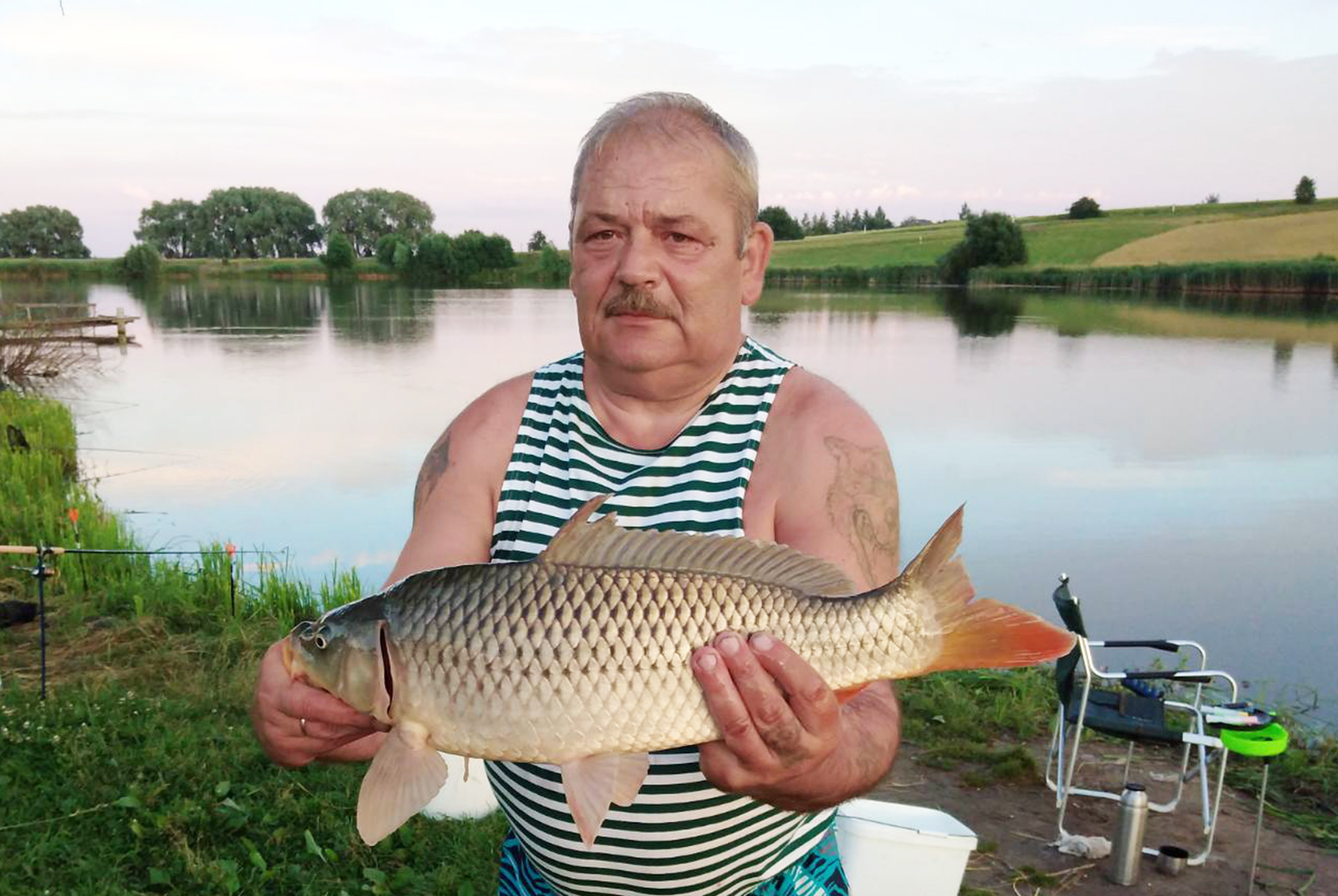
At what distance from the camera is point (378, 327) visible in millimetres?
33281

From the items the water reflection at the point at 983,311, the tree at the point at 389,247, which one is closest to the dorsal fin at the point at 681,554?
the water reflection at the point at 983,311

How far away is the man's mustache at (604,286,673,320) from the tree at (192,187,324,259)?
73657mm

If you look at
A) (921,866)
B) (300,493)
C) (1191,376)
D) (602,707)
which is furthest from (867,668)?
(1191,376)

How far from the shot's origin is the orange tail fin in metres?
1.36

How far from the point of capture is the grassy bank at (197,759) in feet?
9.84

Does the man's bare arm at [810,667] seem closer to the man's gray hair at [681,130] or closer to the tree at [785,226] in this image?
the man's gray hair at [681,130]

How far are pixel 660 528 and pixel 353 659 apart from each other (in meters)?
0.50

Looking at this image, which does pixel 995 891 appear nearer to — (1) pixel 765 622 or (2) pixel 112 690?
(1) pixel 765 622

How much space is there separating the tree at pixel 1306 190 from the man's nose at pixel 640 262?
66.1m

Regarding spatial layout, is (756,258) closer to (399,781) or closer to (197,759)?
(399,781)

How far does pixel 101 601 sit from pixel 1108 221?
63.6 meters

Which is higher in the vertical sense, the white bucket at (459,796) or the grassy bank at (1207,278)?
the grassy bank at (1207,278)

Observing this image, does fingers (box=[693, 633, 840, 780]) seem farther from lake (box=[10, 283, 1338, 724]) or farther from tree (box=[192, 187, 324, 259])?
tree (box=[192, 187, 324, 259])

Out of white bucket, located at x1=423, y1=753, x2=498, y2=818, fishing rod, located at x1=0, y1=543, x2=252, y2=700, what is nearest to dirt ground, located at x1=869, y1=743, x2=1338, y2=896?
white bucket, located at x1=423, y1=753, x2=498, y2=818
